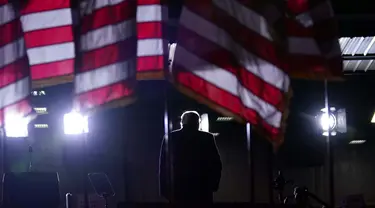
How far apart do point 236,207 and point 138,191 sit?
25.9 ft

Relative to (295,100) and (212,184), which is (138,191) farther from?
(212,184)

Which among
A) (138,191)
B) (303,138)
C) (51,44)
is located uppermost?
(51,44)

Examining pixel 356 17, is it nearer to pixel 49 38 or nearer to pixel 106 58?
pixel 106 58

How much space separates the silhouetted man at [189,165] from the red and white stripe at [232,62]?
428mm

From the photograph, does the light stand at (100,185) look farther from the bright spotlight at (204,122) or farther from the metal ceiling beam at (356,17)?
the bright spotlight at (204,122)

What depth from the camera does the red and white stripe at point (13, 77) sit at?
6.54 meters

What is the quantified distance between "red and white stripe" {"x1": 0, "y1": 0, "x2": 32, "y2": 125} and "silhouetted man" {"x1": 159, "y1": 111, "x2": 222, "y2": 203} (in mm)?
1542

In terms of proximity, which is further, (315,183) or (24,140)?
(315,183)

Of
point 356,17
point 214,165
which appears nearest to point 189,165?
point 214,165

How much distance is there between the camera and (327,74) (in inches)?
272

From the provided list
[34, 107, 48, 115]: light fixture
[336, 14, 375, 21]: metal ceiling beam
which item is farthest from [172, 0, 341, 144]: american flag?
[34, 107, 48, 115]: light fixture

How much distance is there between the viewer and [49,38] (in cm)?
650

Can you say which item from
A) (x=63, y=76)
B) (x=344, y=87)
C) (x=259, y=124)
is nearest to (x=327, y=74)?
(x=259, y=124)

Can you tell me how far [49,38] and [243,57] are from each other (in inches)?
80.4
